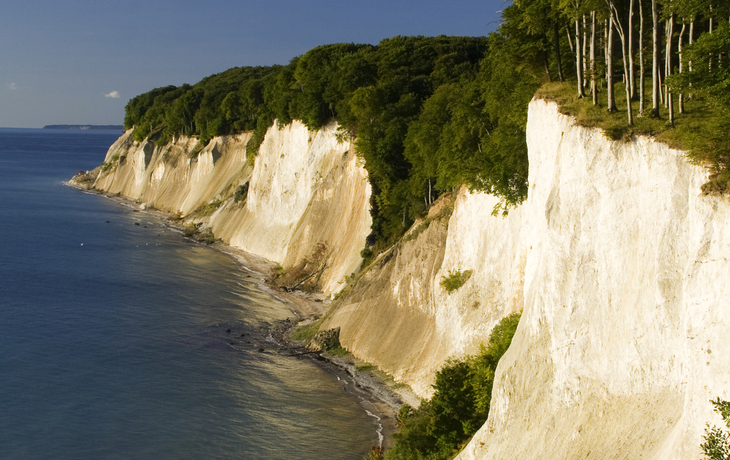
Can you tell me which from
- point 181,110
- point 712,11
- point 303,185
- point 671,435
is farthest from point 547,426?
point 181,110

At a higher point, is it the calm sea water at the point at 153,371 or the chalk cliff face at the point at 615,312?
the chalk cliff face at the point at 615,312

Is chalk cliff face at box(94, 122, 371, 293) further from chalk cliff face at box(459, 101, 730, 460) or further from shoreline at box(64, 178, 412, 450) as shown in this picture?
chalk cliff face at box(459, 101, 730, 460)

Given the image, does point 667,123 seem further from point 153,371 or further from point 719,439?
point 153,371

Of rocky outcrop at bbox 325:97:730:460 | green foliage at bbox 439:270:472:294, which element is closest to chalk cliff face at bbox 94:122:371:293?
green foliage at bbox 439:270:472:294

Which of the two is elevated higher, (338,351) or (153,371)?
(153,371)

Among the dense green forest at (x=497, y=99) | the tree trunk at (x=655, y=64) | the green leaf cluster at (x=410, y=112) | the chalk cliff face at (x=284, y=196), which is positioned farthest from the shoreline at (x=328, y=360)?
the tree trunk at (x=655, y=64)

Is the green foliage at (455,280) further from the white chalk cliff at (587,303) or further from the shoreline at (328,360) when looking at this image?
the shoreline at (328,360)

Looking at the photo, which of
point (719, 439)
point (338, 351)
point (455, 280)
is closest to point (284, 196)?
point (338, 351)

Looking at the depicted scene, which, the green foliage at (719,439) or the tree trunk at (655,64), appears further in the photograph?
the tree trunk at (655,64)
